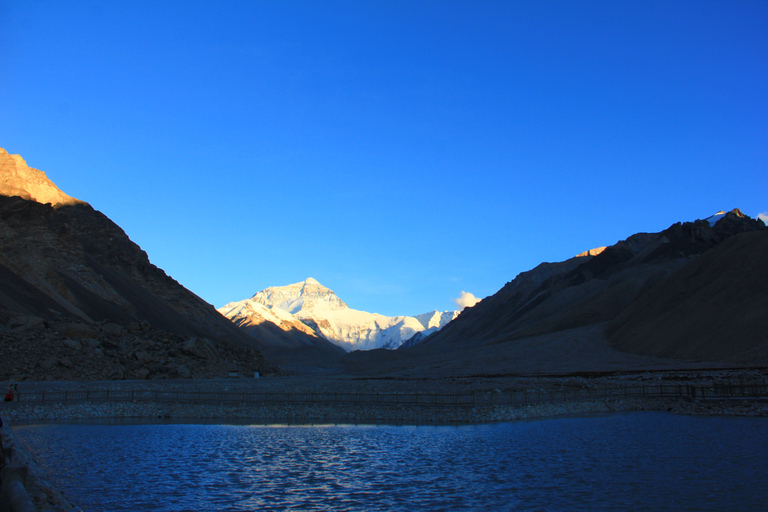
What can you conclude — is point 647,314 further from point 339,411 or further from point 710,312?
point 339,411

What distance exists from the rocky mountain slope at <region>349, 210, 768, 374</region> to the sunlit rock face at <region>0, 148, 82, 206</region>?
233 ft

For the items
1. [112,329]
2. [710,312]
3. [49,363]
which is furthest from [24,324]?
[710,312]

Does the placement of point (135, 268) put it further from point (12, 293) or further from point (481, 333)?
point (481, 333)

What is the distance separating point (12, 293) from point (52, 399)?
1327 inches

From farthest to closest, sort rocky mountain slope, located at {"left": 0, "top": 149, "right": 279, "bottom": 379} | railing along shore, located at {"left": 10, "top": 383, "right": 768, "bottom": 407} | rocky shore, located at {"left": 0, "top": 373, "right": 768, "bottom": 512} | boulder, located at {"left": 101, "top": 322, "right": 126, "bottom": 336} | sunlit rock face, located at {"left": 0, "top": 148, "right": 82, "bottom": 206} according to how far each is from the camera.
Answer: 1. sunlit rock face, located at {"left": 0, "top": 148, "right": 82, "bottom": 206}
2. boulder, located at {"left": 101, "top": 322, "right": 126, "bottom": 336}
3. rocky mountain slope, located at {"left": 0, "top": 149, "right": 279, "bottom": 379}
4. railing along shore, located at {"left": 10, "top": 383, "right": 768, "bottom": 407}
5. rocky shore, located at {"left": 0, "top": 373, "right": 768, "bottom": 512}

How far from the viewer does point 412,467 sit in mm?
20172

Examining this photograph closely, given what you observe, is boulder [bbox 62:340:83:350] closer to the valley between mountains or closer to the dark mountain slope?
the valley between mountains

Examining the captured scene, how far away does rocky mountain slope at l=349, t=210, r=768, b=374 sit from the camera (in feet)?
224

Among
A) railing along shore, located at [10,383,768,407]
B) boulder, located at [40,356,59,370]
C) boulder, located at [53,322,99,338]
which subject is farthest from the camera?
boulder, located at [53,322,99,338]

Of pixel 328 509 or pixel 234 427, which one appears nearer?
pixel 328 509

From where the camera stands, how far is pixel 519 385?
54250 millimetres

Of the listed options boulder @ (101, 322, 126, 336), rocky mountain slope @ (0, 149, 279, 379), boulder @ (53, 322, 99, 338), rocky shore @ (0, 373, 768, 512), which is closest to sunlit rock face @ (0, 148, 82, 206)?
rocky mountain slope @ (0, 149, 279, 379)

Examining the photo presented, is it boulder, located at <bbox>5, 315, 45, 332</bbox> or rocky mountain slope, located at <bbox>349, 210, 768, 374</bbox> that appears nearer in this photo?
boulder, located at <bbox>5, 315, 45, 332</bbox>

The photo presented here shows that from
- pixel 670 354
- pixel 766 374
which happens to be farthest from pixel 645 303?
pixel 766 374
